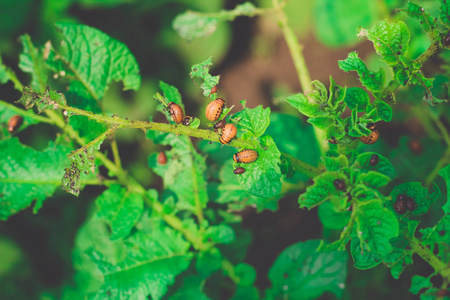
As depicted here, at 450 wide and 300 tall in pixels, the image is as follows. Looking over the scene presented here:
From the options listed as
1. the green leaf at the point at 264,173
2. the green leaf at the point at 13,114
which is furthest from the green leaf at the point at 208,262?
the green leaf at the point at 13,114

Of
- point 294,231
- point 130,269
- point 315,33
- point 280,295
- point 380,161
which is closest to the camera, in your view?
point 380,161

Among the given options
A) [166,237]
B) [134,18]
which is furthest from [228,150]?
[134,18]

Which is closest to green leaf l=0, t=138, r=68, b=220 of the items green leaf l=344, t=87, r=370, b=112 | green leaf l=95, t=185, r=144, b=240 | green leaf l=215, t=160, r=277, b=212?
green leaf l=95, t=185, r=144, b=240

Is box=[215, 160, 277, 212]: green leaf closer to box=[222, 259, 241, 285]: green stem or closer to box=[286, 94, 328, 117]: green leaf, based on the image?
box=[222, 259, 241, 285]: green stem

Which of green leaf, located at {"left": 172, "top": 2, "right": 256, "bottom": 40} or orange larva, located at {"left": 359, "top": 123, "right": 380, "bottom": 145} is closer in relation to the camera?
orange larva, located at {"left": 359, "top": 123, "right": 380, "bottom": 145}

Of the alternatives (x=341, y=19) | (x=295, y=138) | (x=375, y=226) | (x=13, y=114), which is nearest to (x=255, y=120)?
(x=375, y=226)

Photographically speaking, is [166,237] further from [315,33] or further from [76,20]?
[315,33]

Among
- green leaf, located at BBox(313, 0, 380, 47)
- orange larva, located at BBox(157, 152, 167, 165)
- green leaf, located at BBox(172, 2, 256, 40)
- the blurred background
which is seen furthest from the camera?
green leaf, located at BBox(313, 0, 380, 47)
